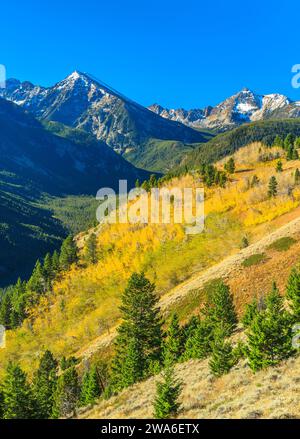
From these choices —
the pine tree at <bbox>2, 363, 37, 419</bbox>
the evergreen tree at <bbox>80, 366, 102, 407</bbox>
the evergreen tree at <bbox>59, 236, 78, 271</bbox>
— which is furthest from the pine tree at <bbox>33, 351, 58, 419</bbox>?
the evergreen tree at <bbox>59, 236, 78, 271</bbox>

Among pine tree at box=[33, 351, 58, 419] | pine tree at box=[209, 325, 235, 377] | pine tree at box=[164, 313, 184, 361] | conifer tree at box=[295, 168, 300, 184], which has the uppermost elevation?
conifer tree at box=[295, 168, 300, 184]

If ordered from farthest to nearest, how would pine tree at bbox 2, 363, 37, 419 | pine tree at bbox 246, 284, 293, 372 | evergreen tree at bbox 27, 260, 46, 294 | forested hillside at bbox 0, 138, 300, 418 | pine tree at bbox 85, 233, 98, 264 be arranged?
pine tree at bbox 85, 233, 98, 264
evergreen tree at bbox 27, 260, 46, 294
forested hillside at bbox 0, 138, 300, 418
pine tree at bbox 2, 363, 37, 419
pine tree at bbox 246, 284, 293, 372

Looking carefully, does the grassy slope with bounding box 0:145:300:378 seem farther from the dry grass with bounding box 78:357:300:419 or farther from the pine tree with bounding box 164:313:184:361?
the dry grass with bounding box 78:357:300:419

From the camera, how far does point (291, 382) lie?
92.3ft

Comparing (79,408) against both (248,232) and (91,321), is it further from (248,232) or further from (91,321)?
(248,232)

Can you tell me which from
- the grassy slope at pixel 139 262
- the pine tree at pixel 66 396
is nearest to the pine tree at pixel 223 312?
the pine tree at pixel 66 396

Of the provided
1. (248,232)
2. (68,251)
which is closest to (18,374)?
(248,232)

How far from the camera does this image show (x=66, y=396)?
5109 centimetres

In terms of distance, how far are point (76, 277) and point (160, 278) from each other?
35.0 metres

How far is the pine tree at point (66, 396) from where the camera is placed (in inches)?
1877

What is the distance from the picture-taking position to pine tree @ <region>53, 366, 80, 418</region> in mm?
47688

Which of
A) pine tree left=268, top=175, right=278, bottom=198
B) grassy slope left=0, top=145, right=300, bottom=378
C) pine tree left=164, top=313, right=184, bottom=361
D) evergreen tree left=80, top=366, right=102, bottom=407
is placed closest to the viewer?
evergreen tree left=80, top=366, right=102, bottom=407

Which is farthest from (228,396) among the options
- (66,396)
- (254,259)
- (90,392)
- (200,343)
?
(254,259)
